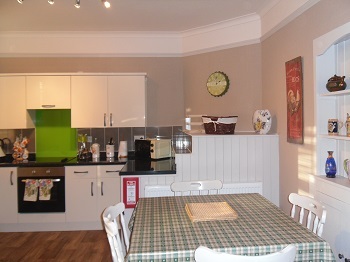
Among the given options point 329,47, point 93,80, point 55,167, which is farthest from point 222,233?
point 93,80

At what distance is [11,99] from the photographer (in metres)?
4.07

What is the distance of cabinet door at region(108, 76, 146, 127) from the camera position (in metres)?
4.16

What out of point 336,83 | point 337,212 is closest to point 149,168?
point 337,212

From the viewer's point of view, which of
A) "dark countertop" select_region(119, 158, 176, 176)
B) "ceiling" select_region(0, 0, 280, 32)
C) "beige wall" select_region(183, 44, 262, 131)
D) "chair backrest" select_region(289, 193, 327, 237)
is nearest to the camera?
"chair backrest" select_region(289, 193, 327, 237)

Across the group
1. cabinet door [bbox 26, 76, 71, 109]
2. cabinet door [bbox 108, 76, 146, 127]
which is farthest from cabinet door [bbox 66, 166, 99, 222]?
cabinet door [bbox 26, 76, 71, 109]

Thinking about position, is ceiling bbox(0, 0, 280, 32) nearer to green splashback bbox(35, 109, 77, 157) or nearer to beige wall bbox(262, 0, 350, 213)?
beige wall bbox(262, 0, 350, 213)

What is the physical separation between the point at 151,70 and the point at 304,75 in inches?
92.2

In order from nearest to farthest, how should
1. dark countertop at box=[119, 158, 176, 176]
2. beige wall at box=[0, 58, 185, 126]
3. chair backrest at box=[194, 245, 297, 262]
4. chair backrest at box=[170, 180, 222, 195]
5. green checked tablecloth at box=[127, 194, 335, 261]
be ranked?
chair backrest at box=[194, 245, 297, 262], green checked tablecloth at box=[127, 194, 335, 261], chair backrest at box=[170, 180, 222, 195], dark countertop at box=[119, 158, 176, 176], beige wall at box=[0, 58, 185, 126]

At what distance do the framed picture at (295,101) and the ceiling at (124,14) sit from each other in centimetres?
78

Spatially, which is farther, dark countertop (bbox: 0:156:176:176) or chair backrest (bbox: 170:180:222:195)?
dark countertop (bbox: 0:156:176:176)

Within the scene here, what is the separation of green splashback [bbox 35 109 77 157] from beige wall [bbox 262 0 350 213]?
2.66m

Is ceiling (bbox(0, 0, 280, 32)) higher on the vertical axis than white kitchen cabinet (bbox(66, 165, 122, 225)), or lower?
higher

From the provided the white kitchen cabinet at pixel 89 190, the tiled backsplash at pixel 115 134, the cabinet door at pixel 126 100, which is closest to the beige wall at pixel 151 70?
the tiled backsplash at pixel 115 134

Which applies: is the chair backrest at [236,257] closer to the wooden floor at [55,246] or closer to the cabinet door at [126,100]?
the wooden floor at [55,246]
